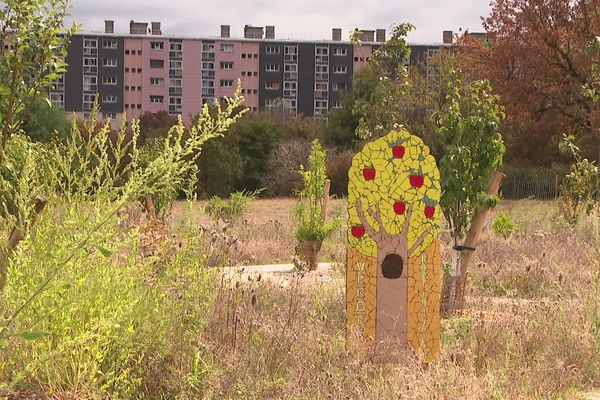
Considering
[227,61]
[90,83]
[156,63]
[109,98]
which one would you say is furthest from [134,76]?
[227,61]

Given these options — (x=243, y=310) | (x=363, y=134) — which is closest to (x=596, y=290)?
(x=243, y=310)

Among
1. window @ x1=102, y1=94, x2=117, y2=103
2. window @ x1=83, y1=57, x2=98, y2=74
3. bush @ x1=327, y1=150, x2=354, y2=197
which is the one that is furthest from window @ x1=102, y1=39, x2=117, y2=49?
bush @ x1=327, y1=150, x2=354, y2=197

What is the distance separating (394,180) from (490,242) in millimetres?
6391

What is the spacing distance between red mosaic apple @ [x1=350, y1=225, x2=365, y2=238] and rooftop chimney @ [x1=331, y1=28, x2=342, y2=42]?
7006 centimetres

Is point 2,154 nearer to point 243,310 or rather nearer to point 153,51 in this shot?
point 243,310

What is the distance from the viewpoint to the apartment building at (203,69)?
2879 inches

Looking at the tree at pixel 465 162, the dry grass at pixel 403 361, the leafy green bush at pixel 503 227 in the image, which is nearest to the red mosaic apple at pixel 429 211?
the dry grass at pixel 403 361

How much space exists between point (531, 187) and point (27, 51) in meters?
27.4

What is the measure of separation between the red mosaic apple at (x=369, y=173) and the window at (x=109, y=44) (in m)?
70.8

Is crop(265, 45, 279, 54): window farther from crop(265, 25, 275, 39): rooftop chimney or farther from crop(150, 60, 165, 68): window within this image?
crop(150, 60, 165, 68): window

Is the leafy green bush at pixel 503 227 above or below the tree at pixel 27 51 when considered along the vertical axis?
below

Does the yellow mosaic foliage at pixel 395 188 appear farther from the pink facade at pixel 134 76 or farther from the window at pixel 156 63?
the window at pixel 156 63

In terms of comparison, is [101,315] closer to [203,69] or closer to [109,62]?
[109,62]

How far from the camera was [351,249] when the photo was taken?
5.30m
